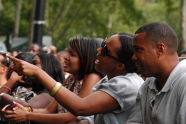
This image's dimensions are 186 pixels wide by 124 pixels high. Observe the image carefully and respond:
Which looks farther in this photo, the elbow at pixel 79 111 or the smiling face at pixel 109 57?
the smiling face at pixel 109 57

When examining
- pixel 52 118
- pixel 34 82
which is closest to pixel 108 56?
pixel 52 118

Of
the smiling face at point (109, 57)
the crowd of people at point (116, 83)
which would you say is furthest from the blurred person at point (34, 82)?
the smiling face at point (109, 57)

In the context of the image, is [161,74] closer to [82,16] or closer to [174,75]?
[174,75]

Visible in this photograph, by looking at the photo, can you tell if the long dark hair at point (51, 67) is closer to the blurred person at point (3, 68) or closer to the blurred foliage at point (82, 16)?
the blurred person at point (3, 68)

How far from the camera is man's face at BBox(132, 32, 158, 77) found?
174 inches

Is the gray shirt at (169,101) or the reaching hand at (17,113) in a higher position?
the gray shirt at (169,101)

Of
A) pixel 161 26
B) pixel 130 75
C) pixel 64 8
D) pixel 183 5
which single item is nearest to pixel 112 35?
pixel 130 75

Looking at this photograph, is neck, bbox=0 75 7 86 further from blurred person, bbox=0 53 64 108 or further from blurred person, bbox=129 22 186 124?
blurred person, bbox=129 22 186 124

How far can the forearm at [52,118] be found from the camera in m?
5.53

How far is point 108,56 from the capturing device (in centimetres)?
511

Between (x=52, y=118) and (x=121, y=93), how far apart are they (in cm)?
98

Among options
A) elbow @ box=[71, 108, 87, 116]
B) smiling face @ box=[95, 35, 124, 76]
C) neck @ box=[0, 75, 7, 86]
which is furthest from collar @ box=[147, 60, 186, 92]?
neck @ box=[0, 75, 7, 86]

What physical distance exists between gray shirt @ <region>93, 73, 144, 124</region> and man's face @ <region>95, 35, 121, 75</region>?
133 mm

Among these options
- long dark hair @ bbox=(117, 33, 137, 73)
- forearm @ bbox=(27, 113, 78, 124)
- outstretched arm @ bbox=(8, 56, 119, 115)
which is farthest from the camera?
forearm @ bbox=(27, 113, 78, 124)
